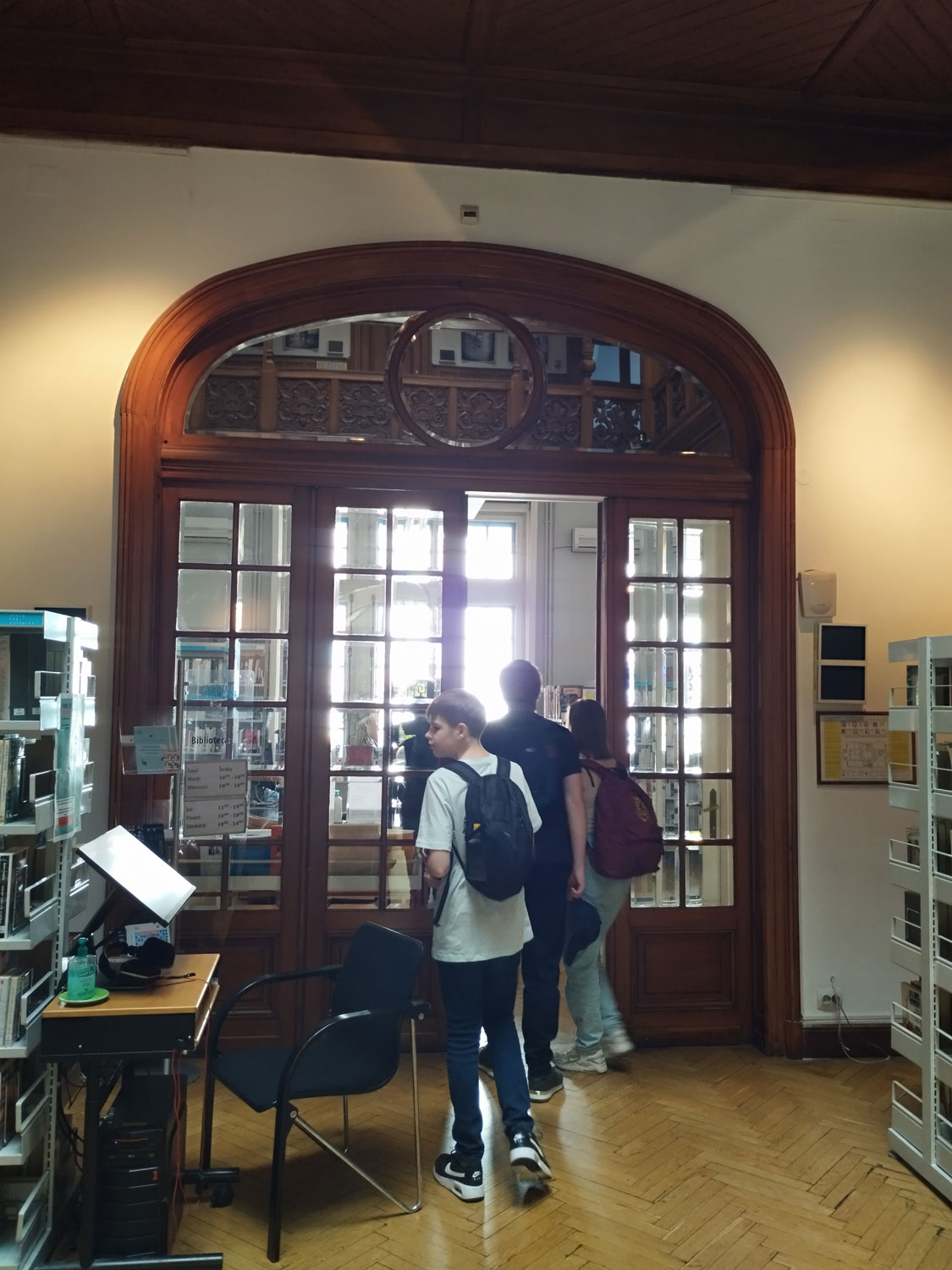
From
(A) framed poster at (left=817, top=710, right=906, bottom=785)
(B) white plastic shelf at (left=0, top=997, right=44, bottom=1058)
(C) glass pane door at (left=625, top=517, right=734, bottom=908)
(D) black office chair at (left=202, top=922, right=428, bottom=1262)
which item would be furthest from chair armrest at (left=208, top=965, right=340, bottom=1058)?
(A) framed poster at (left=817, top=710, right=906, bottom=785)

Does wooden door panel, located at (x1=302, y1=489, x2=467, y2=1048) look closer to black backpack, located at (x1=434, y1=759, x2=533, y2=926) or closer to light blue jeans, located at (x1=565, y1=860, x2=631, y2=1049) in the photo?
light blue jeans, located at (x1=565, y1=860, x2=631, y2=1049)

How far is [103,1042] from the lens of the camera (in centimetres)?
262

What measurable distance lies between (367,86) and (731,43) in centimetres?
163

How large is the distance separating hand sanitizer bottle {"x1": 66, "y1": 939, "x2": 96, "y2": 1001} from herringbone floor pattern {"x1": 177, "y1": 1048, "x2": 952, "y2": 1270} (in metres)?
0.83

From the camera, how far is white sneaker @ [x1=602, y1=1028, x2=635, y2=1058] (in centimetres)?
437

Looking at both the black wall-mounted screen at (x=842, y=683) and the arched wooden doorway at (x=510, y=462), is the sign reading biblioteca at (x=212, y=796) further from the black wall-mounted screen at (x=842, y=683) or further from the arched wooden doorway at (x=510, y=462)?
the black wall-mounted screen at (x=842, y=683)

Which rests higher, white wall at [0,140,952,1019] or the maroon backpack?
white wall at [0,140,952,1019]

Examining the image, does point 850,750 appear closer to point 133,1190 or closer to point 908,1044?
point 908,1044

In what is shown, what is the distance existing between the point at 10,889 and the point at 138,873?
358mm

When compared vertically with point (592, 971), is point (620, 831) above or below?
above

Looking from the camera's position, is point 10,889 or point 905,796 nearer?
point 10,889

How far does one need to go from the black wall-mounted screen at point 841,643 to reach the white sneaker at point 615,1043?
6.38ft

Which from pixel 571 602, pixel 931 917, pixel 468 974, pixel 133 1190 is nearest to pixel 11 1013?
pixel 133 1190

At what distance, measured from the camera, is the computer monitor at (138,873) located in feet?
9.04
